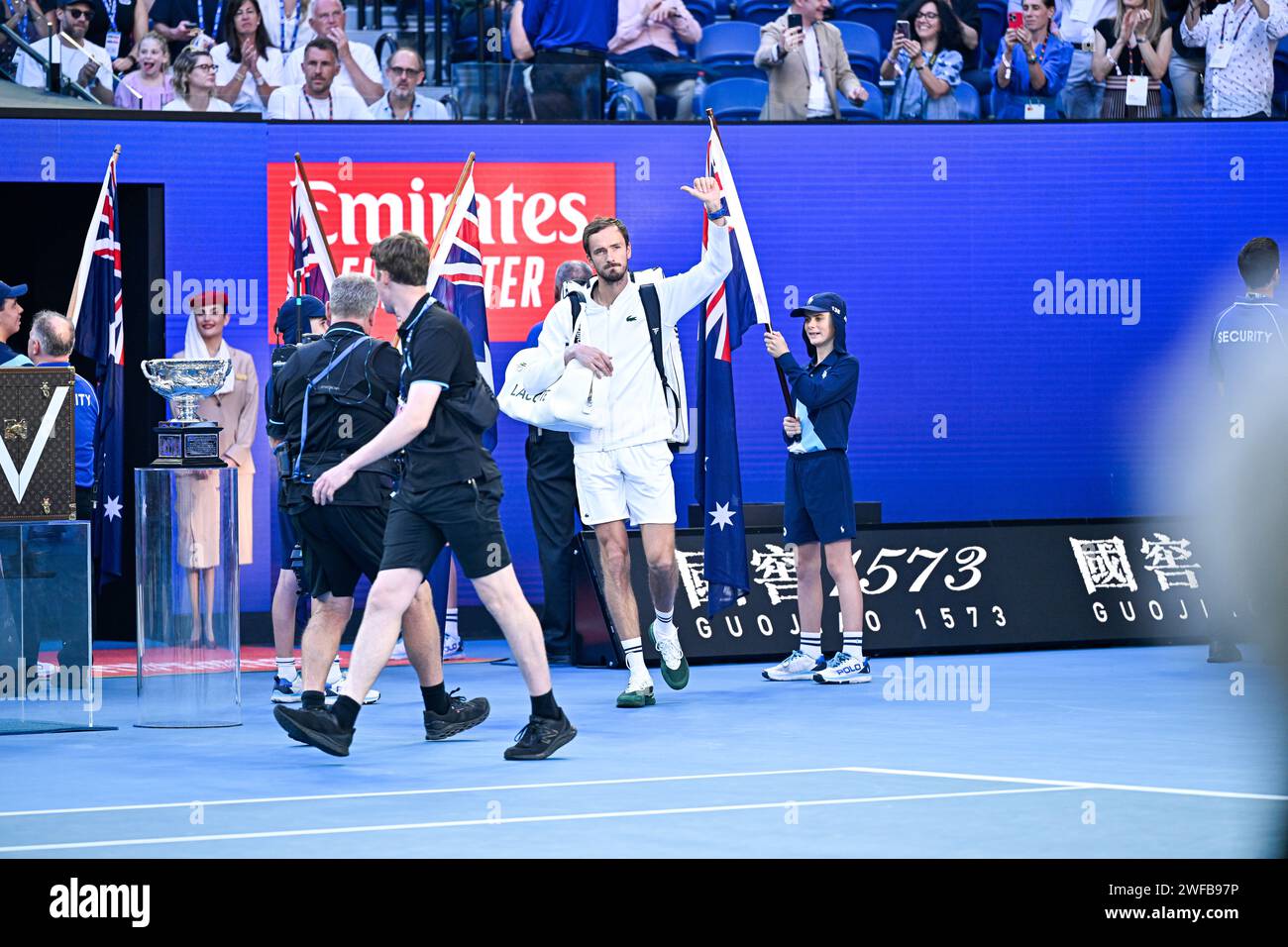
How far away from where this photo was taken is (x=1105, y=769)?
7.12 meters

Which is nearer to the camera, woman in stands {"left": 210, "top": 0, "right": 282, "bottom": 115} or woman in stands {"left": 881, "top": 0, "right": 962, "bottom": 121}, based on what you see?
woman in stands {"left": 210, "top": 0, "right": 282, "bottom": 115}

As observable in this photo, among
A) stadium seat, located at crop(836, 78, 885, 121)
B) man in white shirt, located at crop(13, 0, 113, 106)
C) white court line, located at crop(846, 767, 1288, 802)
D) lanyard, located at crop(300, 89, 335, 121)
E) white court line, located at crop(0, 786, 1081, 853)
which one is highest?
man in white shirt, located at crop(13, 0, 113, 106)

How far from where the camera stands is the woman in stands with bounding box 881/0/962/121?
43.8ft

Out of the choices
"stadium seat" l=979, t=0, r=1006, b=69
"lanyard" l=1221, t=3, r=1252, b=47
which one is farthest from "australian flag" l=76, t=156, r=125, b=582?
Result: "lanyard" l=1221, t=3, r=1252, b=47

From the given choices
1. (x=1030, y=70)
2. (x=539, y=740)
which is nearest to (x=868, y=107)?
(x=1030, y=70)

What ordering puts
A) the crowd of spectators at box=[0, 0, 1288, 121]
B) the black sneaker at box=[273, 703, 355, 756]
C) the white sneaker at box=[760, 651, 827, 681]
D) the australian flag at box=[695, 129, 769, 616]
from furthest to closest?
the crowd of spectators at box=[0, 0, 1288, 121] < the white sneaker at box=[760, 651, 827, 681] < the australian flag at box=[695, 129, 769, 616] < the black sneaker at box=[273, 703, 355, 756]

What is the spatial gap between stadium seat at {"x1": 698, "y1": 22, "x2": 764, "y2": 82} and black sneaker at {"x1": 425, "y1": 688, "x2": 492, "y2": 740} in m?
6.81

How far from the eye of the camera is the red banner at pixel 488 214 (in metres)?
12.4

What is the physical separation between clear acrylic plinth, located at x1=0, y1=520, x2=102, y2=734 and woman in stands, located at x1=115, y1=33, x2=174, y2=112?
178 inches

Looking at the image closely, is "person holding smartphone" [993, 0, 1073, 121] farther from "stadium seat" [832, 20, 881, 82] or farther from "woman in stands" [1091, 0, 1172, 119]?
"stadium seat" [832, 20, 881, 82]

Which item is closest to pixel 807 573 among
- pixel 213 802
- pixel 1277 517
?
pixel 213 802

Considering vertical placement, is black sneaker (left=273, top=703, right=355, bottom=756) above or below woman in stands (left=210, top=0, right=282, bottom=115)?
below

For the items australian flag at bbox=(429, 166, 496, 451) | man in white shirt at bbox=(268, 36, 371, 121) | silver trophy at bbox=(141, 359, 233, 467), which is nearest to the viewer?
silver trophy at bbox=(141, 359, 233, 467)

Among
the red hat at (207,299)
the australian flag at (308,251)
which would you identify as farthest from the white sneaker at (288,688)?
the red hat at (207,299)
